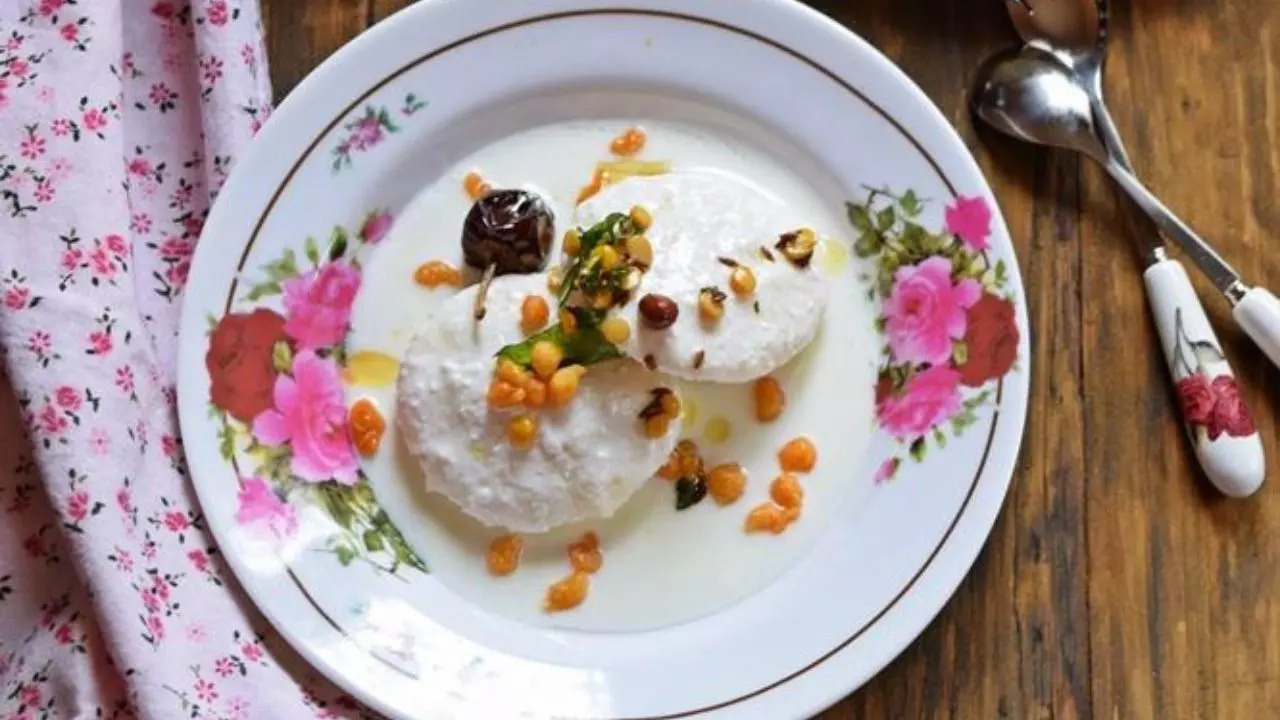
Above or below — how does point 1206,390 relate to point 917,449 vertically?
above

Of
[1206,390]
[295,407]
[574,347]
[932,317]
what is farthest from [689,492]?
[1206,390]

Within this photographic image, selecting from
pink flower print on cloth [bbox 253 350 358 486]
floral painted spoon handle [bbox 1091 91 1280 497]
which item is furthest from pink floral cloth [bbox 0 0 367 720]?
floral painted spoon handle [bbox 1091 91 1280 497]

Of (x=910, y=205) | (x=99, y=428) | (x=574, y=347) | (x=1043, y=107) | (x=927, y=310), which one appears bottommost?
(x=99, y=428)

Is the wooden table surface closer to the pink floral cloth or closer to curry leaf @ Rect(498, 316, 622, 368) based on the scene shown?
the pink floral cloth

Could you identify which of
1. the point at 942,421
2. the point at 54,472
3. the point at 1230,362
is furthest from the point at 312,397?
the point at 1230,362

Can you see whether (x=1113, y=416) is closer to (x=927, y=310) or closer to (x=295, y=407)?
(x=927, y=310)

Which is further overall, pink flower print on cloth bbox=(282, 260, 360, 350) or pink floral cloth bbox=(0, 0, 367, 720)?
pink flower print on cloth bbox=(282, 260, 360, 350)
